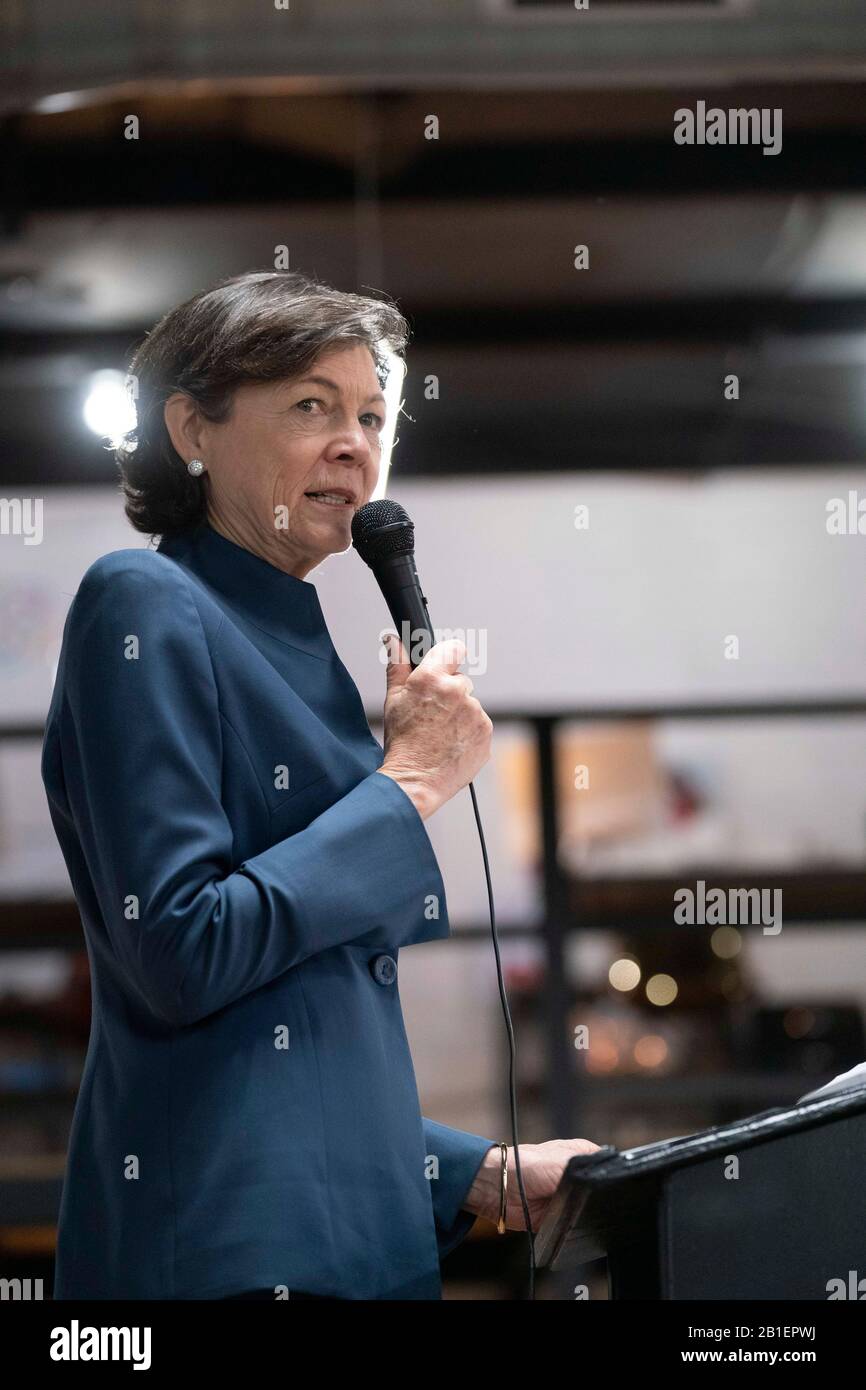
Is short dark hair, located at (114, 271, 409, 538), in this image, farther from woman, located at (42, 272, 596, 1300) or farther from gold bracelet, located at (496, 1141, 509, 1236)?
gold bracelet, located at (496, 1141, 509, 1236)

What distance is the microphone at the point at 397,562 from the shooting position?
126cm

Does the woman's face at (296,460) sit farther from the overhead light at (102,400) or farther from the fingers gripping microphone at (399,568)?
the overhead light at (102,400)

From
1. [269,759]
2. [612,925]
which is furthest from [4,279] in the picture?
[269,759]

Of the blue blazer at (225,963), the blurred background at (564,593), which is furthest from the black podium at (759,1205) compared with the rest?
the blurred background at (564,593)

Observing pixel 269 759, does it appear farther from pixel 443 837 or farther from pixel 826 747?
pixel 826 747

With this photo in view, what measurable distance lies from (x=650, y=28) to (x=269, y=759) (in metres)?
2.38

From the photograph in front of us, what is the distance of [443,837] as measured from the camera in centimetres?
408

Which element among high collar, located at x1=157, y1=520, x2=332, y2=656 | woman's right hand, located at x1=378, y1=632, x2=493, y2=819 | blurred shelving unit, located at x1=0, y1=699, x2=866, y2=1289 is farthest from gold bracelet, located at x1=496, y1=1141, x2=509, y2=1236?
blurred shelving unit, located at x1=0, y1=699, x2=866, y2=1289

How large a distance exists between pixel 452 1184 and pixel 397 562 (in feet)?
1.81

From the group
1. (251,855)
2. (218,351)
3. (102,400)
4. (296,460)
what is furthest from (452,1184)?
(102,400)

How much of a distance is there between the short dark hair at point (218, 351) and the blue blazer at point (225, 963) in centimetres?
14

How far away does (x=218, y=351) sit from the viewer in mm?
1268

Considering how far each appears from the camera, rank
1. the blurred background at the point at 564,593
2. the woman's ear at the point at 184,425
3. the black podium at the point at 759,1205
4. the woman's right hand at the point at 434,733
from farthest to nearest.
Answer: the blurred background at the point at 564,593 → the woman's ear at the point at 184,425 → the woman's right hand at the point at 434,733 → the black podium at the point at 759,1205
